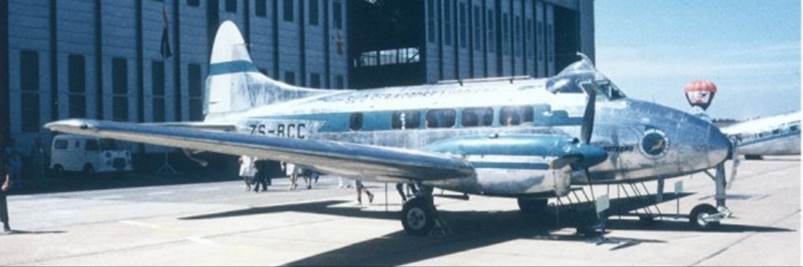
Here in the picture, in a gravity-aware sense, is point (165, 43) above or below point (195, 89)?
above

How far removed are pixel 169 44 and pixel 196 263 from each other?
1493 inches

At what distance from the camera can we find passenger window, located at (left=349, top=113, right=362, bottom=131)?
18344mm

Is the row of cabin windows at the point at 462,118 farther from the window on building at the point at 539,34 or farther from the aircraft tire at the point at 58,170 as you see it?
the window on building at the point at 539,34

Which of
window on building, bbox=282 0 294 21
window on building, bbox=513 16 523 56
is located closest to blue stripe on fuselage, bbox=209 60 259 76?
window on building, bbox=282 0 294 21

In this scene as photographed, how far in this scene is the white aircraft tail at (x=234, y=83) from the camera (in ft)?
70.4

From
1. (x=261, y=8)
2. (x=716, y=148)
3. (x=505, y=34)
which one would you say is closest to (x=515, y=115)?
(x=716, y=148)

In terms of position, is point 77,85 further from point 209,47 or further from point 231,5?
point 231,5

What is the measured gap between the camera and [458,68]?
221ft

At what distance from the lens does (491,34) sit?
72688 millimetres

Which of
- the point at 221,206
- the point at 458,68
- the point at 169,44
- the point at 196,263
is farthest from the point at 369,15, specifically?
the point at 196,263

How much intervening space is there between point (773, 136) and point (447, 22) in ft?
93.3

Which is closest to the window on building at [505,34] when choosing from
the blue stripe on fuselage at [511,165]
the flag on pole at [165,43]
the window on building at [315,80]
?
the window on building at [315,80]

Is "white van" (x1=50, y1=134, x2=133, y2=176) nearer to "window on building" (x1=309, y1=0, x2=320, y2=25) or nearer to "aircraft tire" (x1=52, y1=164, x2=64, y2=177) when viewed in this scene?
"aircraft tire" (x1=52, y1=164, x2=64, y2=177)

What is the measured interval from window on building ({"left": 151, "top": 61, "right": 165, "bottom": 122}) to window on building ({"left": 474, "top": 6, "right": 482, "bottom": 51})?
32039mm
